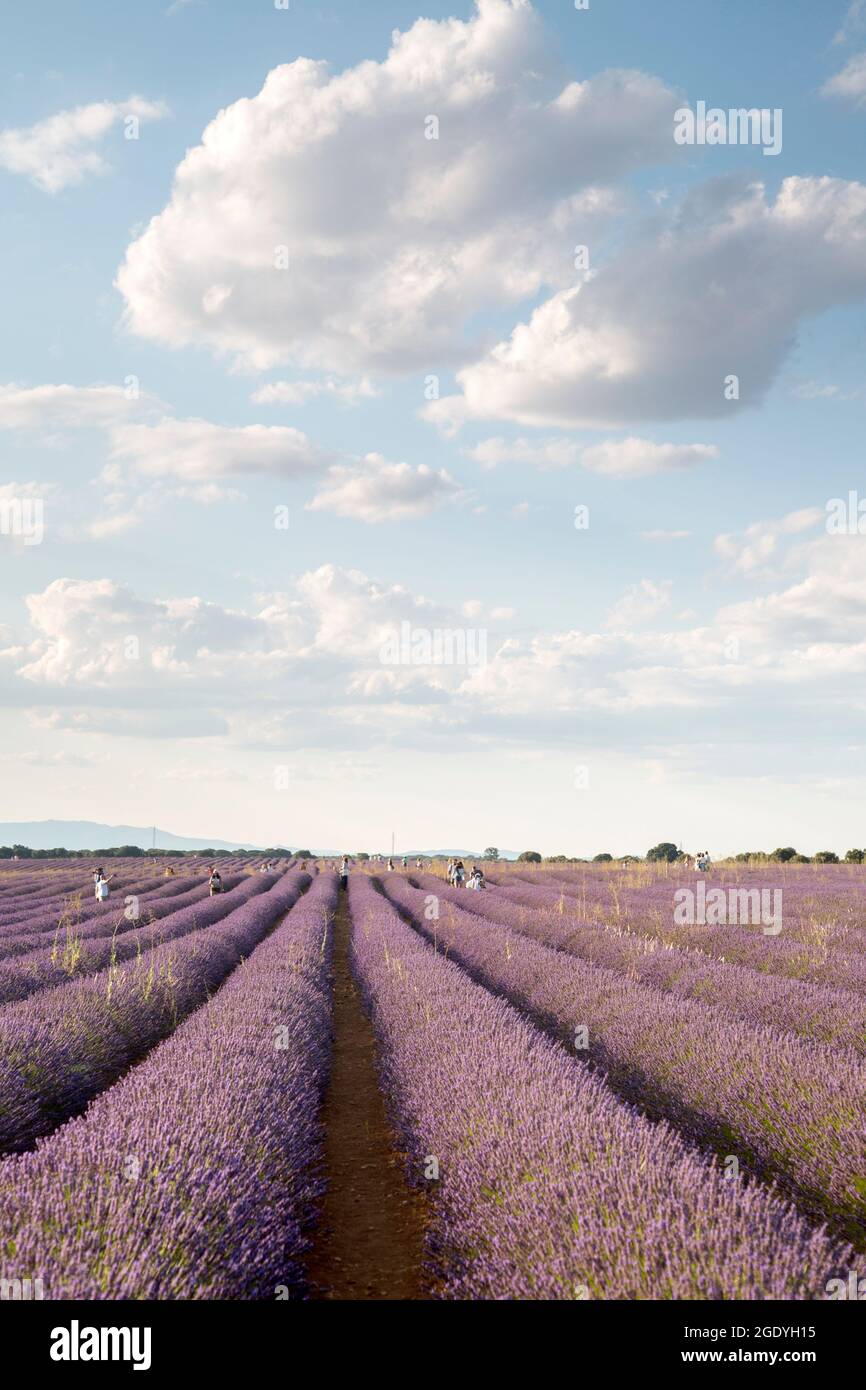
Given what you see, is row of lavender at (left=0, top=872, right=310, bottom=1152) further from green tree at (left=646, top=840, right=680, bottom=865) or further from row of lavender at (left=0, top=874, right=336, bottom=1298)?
green tree at (left=646, top=840, right=680, bottom=865)

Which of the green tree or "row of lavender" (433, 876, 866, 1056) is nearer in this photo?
"row of lavender" (433, 876, 866, 1056)


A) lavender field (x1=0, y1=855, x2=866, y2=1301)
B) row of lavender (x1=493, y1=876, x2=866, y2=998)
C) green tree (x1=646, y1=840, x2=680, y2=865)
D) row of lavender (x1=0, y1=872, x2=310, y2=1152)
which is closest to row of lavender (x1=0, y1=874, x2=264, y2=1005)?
lavender field (x1=0, y1=855, x2=866, y2=1301)

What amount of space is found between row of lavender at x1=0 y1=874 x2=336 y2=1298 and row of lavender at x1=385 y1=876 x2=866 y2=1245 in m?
1.93

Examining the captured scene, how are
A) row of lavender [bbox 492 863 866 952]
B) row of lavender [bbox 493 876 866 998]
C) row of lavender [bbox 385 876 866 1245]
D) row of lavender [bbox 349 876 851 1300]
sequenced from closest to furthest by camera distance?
row of lavender [bbox 349 876 851 1300] → row of lavender [bbox 385 876 866 1245] → row of lavender [bbox 493 876 866 998] → row of lavender [bbox 492 863 866 952]

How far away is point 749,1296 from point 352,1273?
78.5 inches

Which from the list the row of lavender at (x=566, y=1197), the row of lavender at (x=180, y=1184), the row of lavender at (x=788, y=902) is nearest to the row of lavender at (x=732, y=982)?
the row of lavender at (x=788, y=902)

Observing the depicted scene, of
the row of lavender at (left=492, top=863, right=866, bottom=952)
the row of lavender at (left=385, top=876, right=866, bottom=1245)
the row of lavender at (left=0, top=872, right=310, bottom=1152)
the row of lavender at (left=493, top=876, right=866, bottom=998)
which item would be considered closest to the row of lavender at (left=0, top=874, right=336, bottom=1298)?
the row of lavender at (left=0, top=872, right=310, bottom=1152)

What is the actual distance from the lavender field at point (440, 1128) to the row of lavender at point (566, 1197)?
1 cm

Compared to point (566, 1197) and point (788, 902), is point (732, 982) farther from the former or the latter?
point (788, 902)

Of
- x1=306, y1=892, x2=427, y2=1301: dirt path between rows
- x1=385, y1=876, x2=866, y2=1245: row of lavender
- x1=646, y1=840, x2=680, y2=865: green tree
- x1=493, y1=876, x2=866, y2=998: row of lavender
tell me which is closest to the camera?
x1=306, y1=892, x2=427, y2=1301: dirt path between rows

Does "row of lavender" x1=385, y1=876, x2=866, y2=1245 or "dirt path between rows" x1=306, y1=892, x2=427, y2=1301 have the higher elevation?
"row of lavender" x1=385, y1=876, x2=866, y2=1245

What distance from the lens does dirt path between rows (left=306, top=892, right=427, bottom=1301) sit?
134 inches
